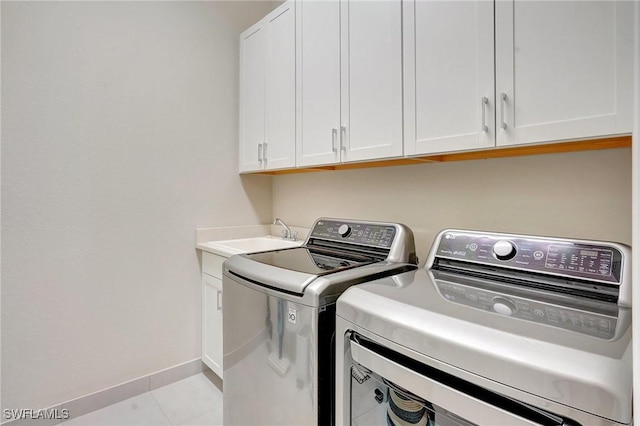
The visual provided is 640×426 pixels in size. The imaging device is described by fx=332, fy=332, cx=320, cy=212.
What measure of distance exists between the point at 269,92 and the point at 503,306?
5.73ft

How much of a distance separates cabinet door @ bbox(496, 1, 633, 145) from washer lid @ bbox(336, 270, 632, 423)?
516 millimetres

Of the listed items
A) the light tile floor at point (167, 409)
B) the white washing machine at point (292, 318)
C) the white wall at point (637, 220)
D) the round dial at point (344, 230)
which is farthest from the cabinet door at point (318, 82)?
the light tile floor at point (167, 409)

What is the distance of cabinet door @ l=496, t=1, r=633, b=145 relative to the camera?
2.93 feet

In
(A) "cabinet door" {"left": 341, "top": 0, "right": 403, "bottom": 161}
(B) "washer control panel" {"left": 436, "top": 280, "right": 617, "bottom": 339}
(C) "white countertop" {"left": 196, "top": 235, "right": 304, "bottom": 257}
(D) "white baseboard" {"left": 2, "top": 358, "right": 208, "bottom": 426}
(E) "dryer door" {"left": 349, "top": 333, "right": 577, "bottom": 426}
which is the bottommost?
(D) "white baseboard" {"left": 2, "top": 358, "right": 208, "bottom": 426}

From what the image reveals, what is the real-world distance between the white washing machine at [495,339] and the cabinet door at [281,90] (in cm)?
110

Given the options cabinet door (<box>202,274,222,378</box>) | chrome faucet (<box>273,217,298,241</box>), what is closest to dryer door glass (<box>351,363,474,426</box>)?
cabinet door (<box>202,274,222,378</box>)

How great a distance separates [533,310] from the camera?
83 cm

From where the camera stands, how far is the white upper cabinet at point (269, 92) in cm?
191

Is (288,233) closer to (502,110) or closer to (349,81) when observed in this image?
(349,81)

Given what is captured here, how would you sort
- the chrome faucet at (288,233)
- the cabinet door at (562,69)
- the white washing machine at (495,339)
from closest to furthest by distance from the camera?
the white washing machine at (495,339) < the cabinet door at (562,69) < the chrome faucet at (288,233)

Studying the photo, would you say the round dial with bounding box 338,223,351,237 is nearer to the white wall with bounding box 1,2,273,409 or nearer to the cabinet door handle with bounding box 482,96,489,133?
the cabinet door handle with bounding box 482,96,489,133

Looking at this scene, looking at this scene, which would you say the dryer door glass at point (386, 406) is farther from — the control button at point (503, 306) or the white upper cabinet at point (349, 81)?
the white upper cabinet at point (349, 81)

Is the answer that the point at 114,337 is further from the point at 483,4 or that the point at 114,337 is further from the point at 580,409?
the point at 483,4

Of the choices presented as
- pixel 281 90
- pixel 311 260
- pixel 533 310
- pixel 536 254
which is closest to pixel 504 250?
pixel 536 254
